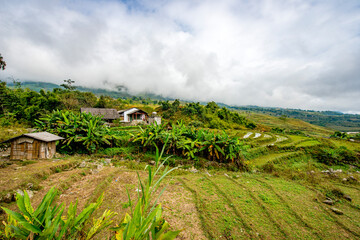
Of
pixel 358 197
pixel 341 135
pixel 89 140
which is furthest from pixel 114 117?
pixel 341 135

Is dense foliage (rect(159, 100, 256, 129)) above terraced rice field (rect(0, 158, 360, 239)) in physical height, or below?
above

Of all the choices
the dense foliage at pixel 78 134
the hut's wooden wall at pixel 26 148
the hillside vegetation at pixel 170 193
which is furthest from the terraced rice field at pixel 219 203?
the dense foliage at pixel 78 134

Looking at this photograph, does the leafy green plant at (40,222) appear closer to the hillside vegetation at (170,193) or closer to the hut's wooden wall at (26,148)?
the hillside vegetation at (170,193)

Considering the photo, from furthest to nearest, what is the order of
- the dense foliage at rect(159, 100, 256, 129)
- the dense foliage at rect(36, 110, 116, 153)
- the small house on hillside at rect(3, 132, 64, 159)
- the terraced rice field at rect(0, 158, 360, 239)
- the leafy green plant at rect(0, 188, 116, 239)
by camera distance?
the dense foliage at rect(159, 100, 256, 129)
the dense foliage at rect(36, 110, 116, 153)
the small house on hillside at rect(3, 132, 64, 159)
the terraced rice field at rect(0, 158, 360, 239)
the leafy green plant at rect(0, 188, 116, 239)

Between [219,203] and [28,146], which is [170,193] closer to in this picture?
[219,203]

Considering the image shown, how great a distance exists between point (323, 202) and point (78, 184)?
30.7ft

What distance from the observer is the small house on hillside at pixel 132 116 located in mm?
31903

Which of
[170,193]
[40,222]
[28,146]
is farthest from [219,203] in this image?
[28,146]

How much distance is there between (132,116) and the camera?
33.1 metres

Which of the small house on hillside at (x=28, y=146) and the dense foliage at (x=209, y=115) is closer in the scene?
the small house on hillside at (x=28, y=146)

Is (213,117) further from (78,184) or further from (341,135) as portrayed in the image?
(78,184)

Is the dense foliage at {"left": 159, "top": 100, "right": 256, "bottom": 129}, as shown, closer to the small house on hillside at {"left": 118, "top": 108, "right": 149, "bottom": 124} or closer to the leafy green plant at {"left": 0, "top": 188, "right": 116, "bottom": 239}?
the small house on hillside at {"left": 118, "top": 108, "right": 149, "bottom": 124}

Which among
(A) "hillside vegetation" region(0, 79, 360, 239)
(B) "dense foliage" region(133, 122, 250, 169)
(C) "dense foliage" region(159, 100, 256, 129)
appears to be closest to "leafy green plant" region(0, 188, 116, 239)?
(A) "hillside vegetation" region(0, 79, 360, 239)

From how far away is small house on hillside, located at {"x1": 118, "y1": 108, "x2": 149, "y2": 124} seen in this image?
31903 millimetres
